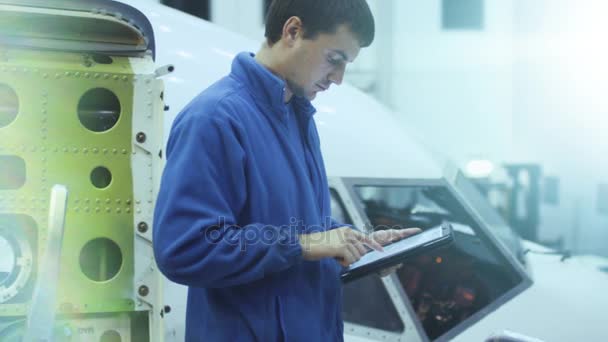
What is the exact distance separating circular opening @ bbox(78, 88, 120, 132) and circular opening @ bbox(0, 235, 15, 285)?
1.31ft

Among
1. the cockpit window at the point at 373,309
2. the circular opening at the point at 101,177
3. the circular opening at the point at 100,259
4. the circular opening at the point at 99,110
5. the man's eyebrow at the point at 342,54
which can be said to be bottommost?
the cockpit window at the point at 373,309

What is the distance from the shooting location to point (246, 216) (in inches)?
76.7

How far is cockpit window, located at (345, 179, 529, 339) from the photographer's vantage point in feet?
11.2

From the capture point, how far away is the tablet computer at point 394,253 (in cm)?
208

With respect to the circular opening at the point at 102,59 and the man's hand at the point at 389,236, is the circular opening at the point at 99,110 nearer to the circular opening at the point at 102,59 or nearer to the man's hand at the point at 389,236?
the circular opening at the point at 102,59

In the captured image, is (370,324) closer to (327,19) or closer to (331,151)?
(331,151)

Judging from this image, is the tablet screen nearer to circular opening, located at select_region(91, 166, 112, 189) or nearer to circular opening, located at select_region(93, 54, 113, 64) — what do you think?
Result: circular opening, located at select_region(91, 166, 112, 189)

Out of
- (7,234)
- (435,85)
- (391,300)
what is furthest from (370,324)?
(435,85)

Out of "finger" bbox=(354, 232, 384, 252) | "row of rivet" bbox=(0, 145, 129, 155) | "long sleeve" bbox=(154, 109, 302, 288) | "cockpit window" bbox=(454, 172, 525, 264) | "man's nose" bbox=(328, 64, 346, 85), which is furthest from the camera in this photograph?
"cockpit window" bbox=(454, 172, 525, 264)

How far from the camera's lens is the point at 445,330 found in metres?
3.34

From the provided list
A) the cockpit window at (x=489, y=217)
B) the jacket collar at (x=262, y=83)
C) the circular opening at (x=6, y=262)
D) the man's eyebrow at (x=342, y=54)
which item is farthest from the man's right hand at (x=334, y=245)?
the cockpit window at (x=489, y=217)

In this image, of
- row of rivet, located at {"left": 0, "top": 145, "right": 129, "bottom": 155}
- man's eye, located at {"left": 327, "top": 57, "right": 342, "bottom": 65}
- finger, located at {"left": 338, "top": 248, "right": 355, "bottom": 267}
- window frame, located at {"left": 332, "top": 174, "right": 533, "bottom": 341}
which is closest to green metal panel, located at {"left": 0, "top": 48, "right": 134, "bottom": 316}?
row of rivet, located at {"left": 0, "top": 145, "right": 129, "bottom": 155}

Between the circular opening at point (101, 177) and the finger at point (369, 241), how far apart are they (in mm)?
819

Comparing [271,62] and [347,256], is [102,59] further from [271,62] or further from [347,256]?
[347,256]
